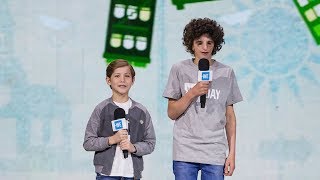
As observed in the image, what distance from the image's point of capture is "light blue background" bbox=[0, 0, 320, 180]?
400 cm

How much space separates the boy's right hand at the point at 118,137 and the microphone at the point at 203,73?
337mm

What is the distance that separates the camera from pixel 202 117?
268 cm

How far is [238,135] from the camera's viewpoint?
4055 millimetres

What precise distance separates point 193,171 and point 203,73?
1.34ft

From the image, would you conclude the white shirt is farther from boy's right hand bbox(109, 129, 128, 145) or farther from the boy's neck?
the boy's neck

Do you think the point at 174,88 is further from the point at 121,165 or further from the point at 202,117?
the point at 121,165

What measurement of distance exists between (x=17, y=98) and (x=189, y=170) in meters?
1.70

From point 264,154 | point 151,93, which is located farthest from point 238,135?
point 151,93

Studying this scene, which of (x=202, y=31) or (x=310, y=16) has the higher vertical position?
(x=310, y=16)

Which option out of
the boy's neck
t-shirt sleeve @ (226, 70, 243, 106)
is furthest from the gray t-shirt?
the boy's neck

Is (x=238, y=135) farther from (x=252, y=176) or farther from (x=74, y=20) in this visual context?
(x=74, y=20)

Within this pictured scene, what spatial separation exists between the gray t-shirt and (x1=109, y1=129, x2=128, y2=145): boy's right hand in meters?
0.22

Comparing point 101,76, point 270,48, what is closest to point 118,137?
point 101,76

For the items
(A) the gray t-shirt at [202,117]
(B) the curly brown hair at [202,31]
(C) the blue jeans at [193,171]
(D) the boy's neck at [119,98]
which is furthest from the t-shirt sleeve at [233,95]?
(D) the boy's neck at [119,98]
